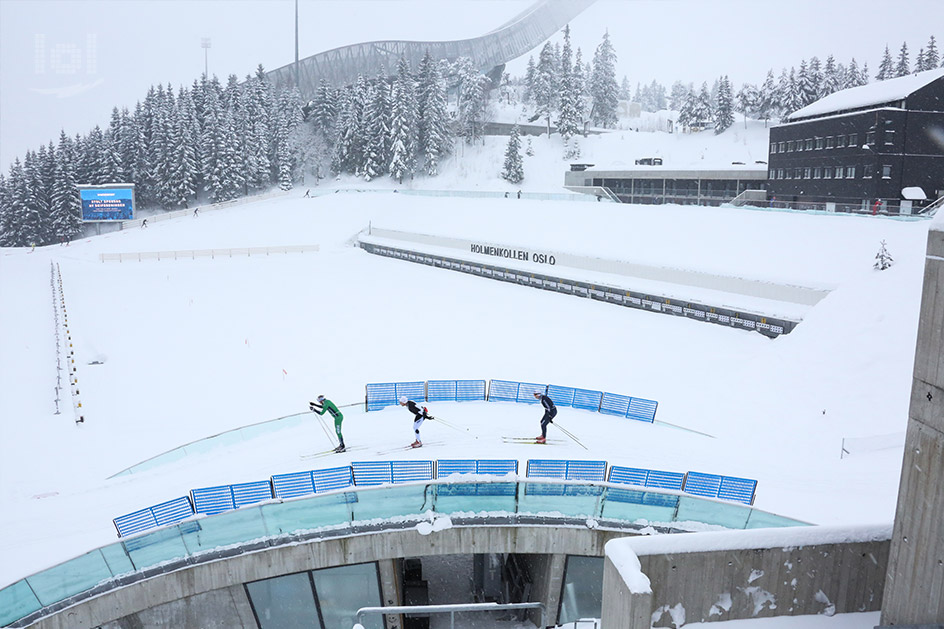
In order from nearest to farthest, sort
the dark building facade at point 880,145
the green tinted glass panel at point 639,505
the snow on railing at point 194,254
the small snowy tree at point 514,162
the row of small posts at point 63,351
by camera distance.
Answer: the green tinted glass panel at point 639,505, the row of small posts at point 63,351, the dark building facade at point 880,145, the snow on railing at point 194,254, the small snowy tree at point 514,162

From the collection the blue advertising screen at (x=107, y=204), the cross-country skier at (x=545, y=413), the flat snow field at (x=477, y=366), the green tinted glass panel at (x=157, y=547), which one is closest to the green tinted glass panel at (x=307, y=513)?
the green tinted glass panel at (x=157, y=547)

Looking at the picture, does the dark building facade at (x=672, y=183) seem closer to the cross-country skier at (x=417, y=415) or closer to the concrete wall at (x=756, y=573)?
the cross-country skier at (x=417, y=415)

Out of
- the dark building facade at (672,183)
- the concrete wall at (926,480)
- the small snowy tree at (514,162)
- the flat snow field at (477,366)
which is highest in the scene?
the small snowy tree at (514,162)

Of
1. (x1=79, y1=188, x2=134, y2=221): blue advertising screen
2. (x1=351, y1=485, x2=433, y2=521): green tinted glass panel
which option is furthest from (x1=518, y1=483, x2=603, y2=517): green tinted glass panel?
(x1=79, y1=188, x2=134, y2=221): blue advertising screen

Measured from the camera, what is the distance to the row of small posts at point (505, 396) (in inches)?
721

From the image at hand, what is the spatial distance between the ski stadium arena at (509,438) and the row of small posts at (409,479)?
0.18ft

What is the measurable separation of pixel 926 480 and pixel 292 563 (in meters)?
8.82

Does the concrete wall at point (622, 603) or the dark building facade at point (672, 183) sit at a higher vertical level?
the dark building facade at point (672, 183)

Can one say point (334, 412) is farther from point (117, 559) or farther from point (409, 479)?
point (117, 559)

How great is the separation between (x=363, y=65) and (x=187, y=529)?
322ft

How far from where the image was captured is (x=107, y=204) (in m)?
65.2

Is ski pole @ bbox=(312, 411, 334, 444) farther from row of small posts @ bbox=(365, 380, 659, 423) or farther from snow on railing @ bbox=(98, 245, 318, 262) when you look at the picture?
snow on railing @ bbox=(98, 245, 318, 262)

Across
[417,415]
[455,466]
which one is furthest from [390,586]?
[417,415]

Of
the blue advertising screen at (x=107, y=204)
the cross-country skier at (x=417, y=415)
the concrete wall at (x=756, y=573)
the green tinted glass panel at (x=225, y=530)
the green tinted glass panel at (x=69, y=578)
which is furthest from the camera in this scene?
the blue advertising screen at (x=107, y=204)
